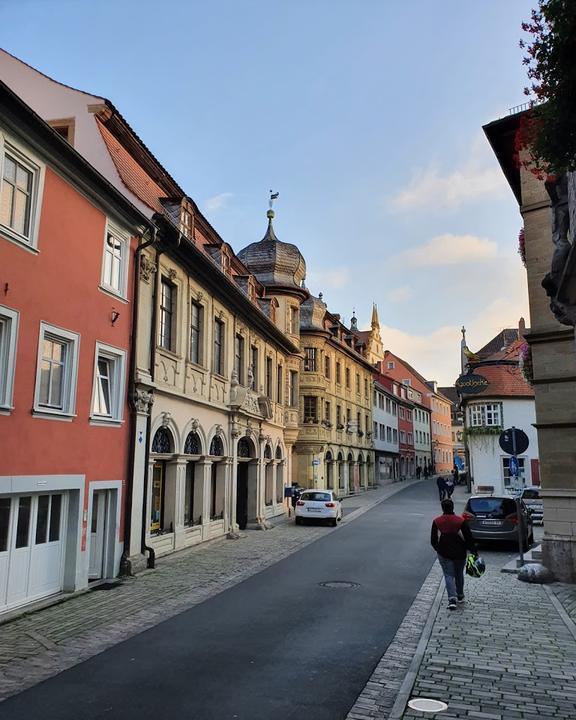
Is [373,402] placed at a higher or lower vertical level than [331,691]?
higher

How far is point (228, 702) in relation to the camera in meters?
6.15

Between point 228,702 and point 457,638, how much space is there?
3653 millimetres

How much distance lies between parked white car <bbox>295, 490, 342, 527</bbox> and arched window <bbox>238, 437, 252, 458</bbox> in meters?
2.95

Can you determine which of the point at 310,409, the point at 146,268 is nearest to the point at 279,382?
the point at 310,409

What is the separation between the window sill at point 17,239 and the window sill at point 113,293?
2.27 metres

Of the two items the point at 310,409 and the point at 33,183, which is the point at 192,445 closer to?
the point at 33,183

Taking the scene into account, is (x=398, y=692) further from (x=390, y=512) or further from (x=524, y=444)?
(x=390, y=512)

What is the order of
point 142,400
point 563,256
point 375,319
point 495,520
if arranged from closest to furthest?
point 563,256, point 142,400, point 495,520, point 375,319

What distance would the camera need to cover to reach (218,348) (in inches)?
844

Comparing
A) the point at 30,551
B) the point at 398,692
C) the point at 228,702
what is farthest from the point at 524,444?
the point at 30,551

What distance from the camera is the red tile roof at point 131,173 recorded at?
591 inches

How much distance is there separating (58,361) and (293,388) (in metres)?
20.7

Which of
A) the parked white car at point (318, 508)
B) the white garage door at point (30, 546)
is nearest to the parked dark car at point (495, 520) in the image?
the parked white car at point (318, 508)

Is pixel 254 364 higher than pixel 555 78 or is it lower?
higher
